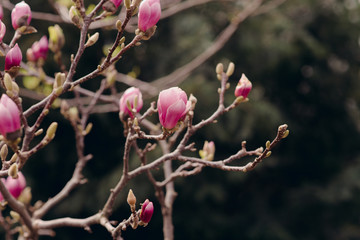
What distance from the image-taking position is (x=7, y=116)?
0.53 meters

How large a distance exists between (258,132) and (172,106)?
12.7 ft

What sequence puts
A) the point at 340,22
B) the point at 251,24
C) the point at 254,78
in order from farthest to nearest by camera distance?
the point at 340,22, the point at 254,78, the point at 251,24

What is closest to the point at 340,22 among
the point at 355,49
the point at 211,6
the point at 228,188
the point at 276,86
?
the point at 355,49

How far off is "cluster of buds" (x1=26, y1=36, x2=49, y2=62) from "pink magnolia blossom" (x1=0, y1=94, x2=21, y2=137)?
58 cm

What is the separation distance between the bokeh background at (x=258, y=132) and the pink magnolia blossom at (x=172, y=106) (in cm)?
319

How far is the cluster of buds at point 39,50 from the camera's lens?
1.08 meters

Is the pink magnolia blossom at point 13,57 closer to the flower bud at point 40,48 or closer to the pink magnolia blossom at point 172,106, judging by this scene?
the pink magnolia blossom at point 172,106

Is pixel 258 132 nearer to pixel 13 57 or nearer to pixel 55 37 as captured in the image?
pixel 55 37

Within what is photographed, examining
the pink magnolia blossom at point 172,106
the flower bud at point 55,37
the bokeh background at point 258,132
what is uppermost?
the pink magnolia blossom at point 172,106

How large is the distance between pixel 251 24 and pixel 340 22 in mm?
1422

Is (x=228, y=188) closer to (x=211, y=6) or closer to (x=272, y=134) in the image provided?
(x=272, y=134)

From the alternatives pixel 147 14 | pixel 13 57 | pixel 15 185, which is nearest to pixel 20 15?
pixel 13 57

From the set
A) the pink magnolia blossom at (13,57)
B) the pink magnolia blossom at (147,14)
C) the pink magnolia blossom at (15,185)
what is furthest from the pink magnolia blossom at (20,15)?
the pink magnolia blossom at (15,185)

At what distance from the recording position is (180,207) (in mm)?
4457
